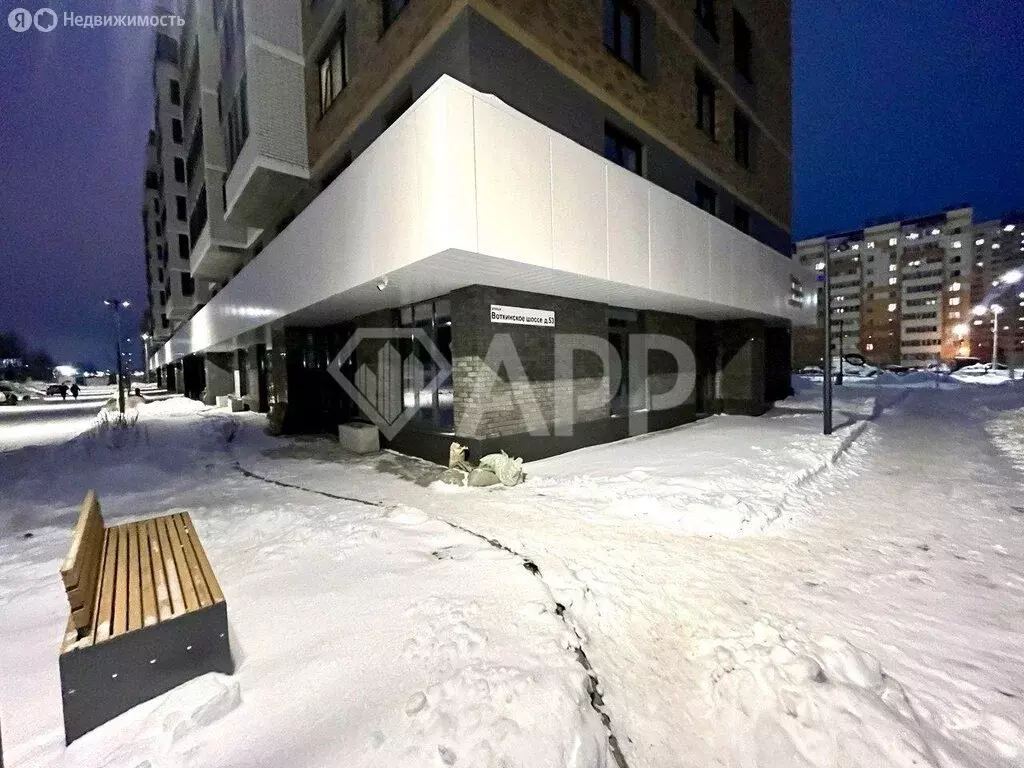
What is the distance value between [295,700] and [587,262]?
6.65 metres

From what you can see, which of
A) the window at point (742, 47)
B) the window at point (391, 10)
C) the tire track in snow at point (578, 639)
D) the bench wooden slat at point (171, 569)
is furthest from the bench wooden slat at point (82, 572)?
the window at point (742, 47)

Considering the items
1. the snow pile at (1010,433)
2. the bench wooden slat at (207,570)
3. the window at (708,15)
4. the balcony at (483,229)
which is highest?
the window at (708,15)

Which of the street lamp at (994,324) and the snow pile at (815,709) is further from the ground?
the street lamp at (994,324)

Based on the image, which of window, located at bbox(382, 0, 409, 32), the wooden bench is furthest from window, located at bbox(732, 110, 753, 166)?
the wooden bench

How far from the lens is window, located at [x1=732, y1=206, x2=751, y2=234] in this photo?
14.7 m

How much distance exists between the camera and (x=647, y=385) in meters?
11.5

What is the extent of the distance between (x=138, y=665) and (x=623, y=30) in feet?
43.2

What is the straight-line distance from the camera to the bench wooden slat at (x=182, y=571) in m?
2.49

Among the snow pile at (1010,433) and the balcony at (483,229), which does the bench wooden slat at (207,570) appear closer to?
the balcony at (483,229)

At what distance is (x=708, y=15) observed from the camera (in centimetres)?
1295

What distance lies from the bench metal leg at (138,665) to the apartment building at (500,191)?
14.6 ft

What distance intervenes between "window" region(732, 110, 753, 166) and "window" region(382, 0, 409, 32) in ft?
36.8

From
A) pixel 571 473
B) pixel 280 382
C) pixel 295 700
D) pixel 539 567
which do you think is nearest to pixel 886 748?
pixel 539 567

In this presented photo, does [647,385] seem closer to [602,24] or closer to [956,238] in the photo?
[602,24]
